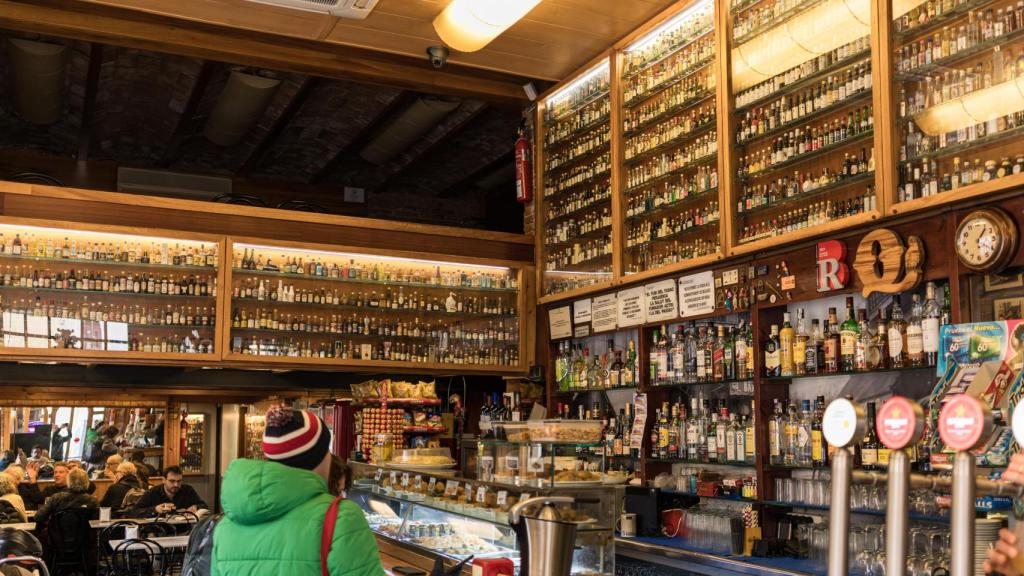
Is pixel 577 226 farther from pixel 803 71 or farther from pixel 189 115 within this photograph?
pixel 189 115

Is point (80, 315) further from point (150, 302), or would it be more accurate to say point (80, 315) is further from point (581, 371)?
point (581, 371)

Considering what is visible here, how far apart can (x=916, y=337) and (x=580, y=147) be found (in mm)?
3526

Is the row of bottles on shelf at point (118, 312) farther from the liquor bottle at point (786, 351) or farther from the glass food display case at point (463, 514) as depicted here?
the liquor bottle at point (786, 351)

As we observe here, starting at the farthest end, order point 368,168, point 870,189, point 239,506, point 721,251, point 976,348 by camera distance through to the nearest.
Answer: point 368,168 → point 721,251 → point 870,189 → point 976,348 → point 239,506

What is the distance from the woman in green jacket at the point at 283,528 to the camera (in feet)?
9.17

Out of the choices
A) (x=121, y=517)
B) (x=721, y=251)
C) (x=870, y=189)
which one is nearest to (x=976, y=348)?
(x=870, y=189)

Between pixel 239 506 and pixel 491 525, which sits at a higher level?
pixel 239 506

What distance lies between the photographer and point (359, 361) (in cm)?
798

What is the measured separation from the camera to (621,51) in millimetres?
7059

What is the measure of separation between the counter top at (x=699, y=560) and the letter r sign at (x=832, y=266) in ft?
4.65

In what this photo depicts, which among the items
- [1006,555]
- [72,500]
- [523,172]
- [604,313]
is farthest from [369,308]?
[1006,555]

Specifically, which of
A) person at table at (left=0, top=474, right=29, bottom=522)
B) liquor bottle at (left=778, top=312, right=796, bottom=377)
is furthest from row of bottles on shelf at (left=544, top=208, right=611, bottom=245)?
person at table at (left=0, top=474, right=29, bottom=522)

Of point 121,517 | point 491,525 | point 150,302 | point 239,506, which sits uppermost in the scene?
point 150,302

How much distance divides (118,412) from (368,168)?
21.5 feet
